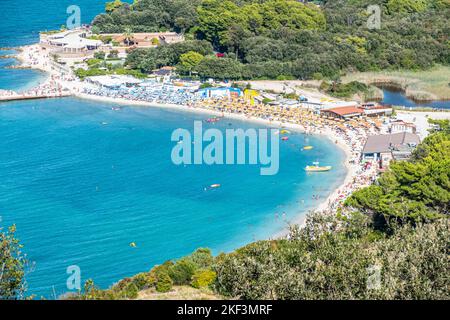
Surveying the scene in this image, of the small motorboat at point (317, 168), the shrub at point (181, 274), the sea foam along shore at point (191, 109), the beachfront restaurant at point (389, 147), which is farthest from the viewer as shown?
the small motorboat at point (317, 168)

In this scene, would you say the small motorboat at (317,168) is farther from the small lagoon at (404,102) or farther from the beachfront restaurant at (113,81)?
the beachfront restaurant at (113,81)

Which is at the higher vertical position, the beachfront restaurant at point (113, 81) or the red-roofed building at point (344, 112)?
the beachfront restaurant at point (113, 81)

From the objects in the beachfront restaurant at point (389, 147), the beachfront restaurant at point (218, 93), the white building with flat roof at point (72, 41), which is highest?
the white building with flat roof at point (72, 41)

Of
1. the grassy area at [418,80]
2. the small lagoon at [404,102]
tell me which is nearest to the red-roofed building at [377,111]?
the small lagoon at [404,102]

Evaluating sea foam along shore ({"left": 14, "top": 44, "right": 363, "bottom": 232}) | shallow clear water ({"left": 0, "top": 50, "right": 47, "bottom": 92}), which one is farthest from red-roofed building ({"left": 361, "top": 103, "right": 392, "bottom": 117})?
shallow clear water ({"left": 0, "top": 50, "right": 47, "bottom": 92})

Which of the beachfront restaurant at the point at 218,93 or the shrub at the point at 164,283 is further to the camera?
the beachfront restaurant at the point at 218,93

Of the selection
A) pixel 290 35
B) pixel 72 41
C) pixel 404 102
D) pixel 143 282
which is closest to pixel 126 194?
pixel 143 282

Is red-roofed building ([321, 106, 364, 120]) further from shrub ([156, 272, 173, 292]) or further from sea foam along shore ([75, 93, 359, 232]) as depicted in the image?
shrub ([156, 272, 173, 292])
